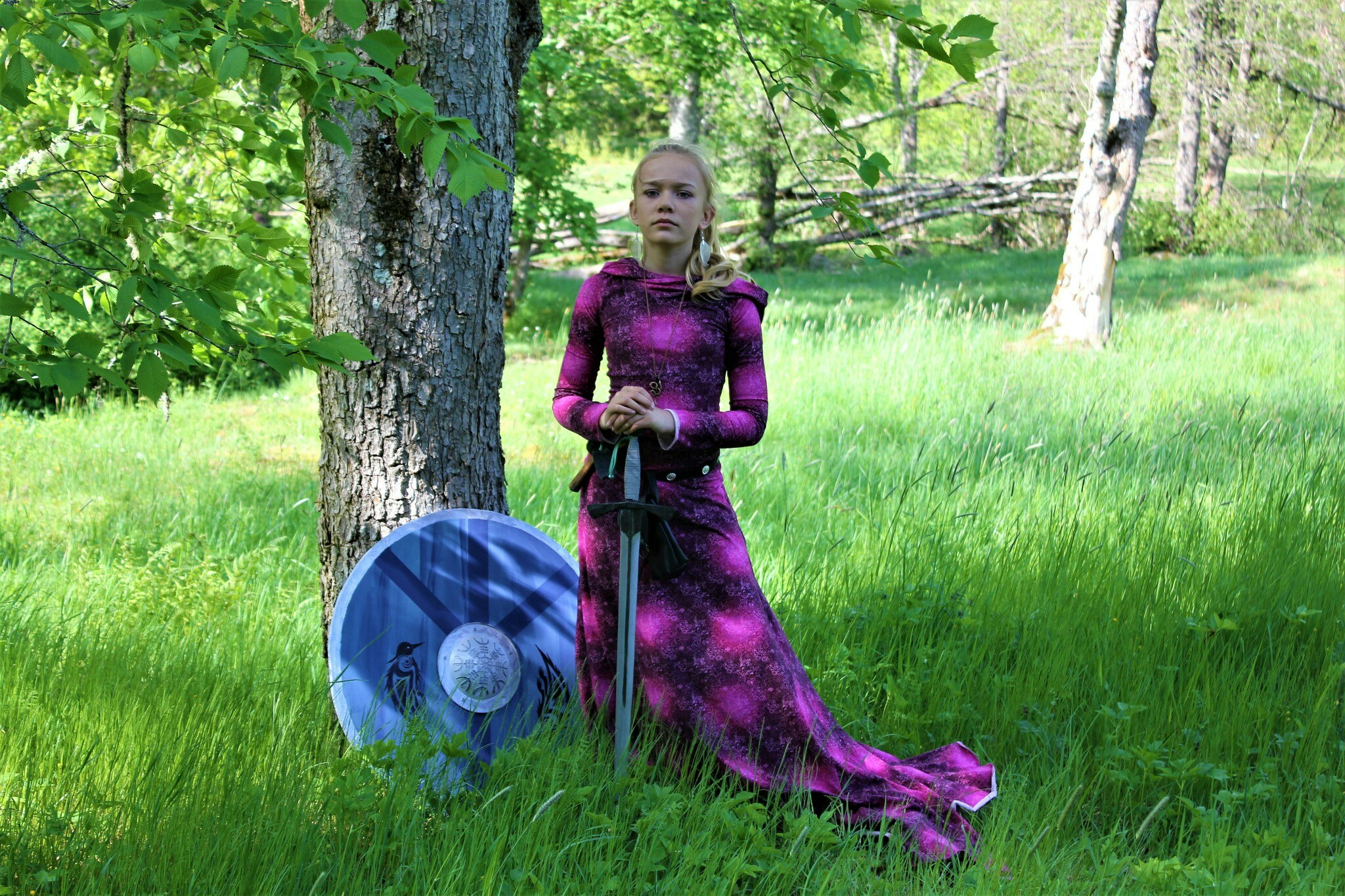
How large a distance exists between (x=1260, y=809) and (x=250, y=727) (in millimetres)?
2747

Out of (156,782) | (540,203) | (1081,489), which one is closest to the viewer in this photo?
(156,782)

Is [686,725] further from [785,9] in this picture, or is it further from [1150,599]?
[785,9]

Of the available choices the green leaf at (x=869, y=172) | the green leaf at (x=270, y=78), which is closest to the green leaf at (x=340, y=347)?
the green leaf at (x=270, y=78)

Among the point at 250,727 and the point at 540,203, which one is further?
the point at 540,203

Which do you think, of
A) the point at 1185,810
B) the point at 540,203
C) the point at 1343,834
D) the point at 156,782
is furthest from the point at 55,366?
the point at 540,203

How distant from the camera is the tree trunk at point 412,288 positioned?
2.95m

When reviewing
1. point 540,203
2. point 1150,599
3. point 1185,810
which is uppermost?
point 540,203

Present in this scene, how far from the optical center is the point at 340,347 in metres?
2.20

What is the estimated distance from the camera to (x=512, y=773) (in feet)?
8.71

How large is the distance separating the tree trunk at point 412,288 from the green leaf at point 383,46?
3.12ft

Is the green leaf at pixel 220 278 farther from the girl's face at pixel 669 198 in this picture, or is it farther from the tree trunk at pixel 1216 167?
the tree trunk at pixel 1216 167

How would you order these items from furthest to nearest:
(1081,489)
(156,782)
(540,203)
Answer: (540,203) → (1081,489) → (156,782)

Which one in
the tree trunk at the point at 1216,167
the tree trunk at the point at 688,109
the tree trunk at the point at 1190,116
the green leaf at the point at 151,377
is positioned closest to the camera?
the green leaf at the point at 151,377

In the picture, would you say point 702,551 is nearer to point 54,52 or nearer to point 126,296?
point 126,296
